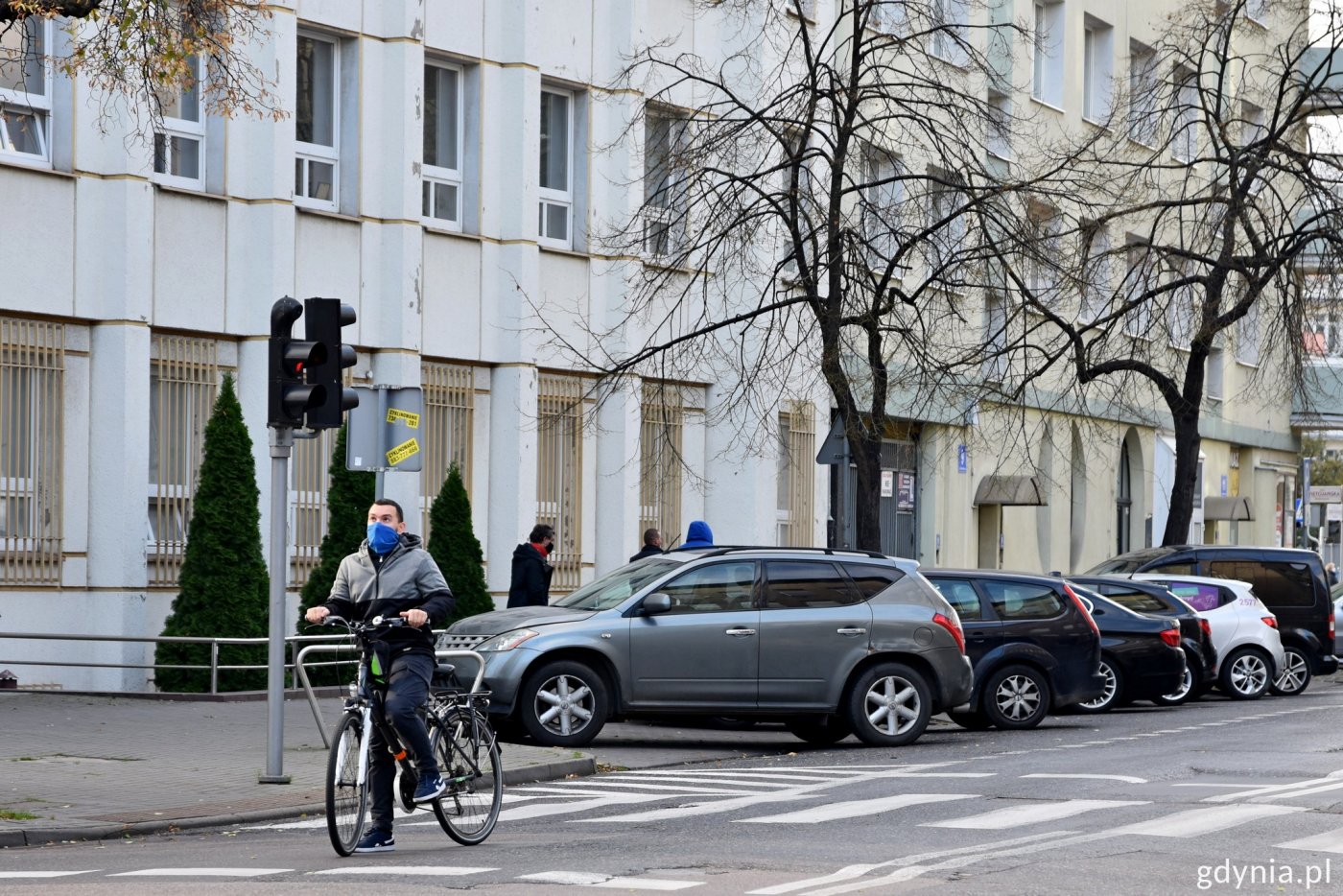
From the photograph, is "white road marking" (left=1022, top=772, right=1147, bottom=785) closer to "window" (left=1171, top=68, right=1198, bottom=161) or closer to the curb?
the curb

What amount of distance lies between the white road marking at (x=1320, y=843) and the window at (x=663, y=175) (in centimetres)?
1259

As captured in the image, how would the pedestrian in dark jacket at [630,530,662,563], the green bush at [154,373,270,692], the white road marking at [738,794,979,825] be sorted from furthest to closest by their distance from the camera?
1. the pedestrian in dark jacket at [630,530,662,563]
2. the green bush at [154,373,270,692]
3. the white road marking at [738,794,979,825]

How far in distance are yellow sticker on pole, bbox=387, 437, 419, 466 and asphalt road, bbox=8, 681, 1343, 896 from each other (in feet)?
9.37

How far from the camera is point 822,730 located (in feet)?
63.6

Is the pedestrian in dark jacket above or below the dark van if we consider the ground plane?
above

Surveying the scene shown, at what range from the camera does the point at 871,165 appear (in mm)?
23047

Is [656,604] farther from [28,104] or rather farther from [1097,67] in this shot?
[1097,67]

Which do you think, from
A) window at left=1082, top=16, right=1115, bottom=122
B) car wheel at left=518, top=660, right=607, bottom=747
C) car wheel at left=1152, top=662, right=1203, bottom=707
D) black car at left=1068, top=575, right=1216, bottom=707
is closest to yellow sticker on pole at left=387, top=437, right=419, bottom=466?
car wheel at left=518, top=660, right=607, bottom=747

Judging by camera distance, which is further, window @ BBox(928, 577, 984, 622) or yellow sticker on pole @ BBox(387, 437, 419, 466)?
window @ BBox(928, 577, 984, 622)

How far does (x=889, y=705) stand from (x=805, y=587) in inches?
48.7

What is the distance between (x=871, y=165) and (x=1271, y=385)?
2734cm

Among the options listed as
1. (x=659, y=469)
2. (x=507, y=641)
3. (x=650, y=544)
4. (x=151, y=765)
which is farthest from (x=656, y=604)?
(x=659, y=469)

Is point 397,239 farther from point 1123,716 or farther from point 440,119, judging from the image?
point 1123,716

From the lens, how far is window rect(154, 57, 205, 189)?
73.0ft
